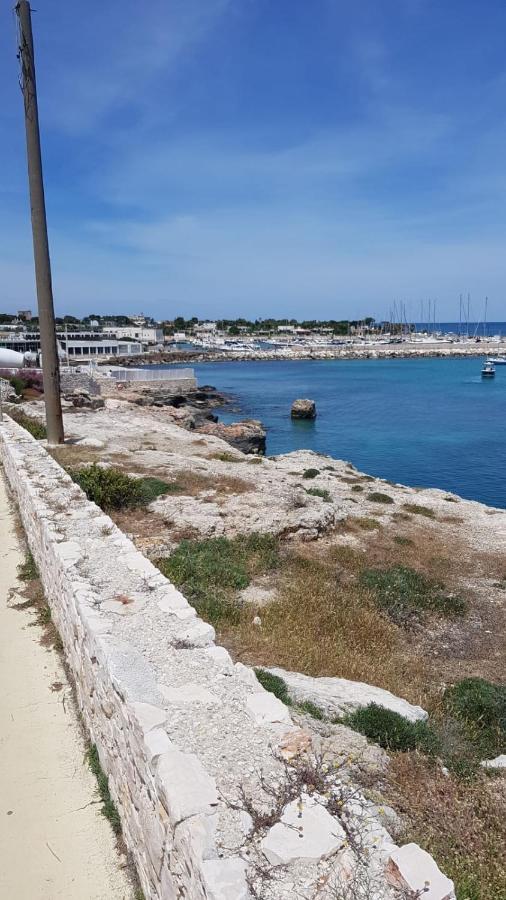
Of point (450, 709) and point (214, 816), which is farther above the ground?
point (214, 816)

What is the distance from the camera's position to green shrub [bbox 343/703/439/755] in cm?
522

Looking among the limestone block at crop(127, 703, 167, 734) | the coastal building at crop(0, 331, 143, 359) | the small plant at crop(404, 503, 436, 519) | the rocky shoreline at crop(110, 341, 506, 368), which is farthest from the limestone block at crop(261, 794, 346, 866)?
the rocky shoreline at crop(110, 341, 506, 368)

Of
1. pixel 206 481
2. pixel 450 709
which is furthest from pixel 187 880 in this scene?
pixel 206 481

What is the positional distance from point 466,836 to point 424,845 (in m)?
0.47

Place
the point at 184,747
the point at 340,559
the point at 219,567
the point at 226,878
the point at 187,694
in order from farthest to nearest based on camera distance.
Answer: the point at 340,559, the point at 219,567, the point at 187,694, the point at 184,747, the point at 226,878

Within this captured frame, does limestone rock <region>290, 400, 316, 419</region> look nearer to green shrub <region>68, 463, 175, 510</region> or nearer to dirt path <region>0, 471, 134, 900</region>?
green shrub <region>68, 463, 175, 510</region>

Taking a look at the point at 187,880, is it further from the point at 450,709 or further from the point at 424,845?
the point at 450,709

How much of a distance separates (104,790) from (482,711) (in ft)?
13.4

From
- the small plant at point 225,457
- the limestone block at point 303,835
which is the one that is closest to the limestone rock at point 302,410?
the small plant at point 225,457

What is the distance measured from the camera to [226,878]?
2.88 metres

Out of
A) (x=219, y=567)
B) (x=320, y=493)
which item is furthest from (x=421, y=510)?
(x=219, y=567)

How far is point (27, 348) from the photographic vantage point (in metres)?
84.0

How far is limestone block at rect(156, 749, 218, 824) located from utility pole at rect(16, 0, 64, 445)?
1392 cm

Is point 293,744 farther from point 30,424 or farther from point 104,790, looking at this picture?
point 30,424
